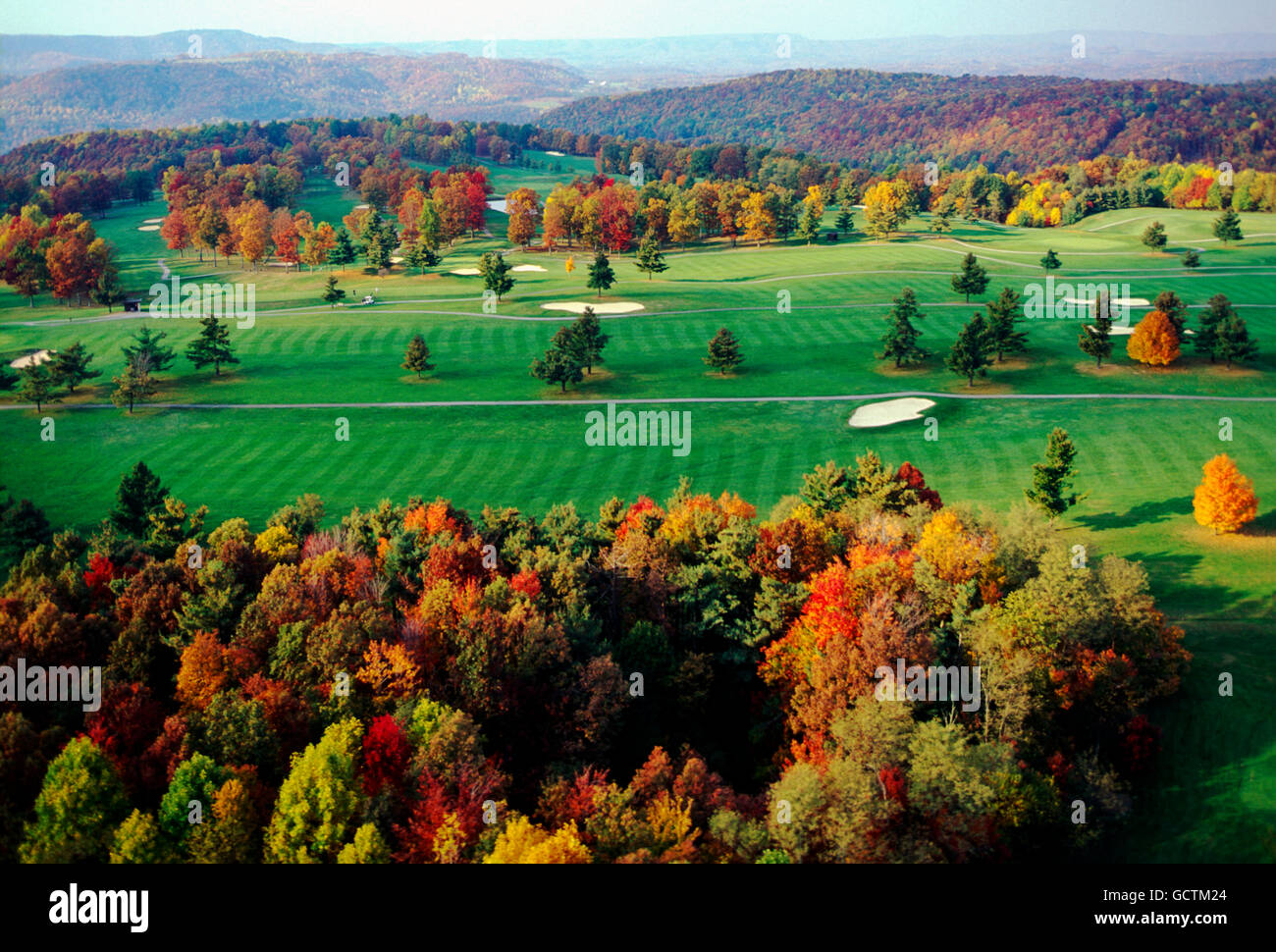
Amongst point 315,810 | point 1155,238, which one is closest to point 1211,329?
point 1155,238

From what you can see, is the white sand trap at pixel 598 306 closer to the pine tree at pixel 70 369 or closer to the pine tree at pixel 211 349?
the pine tree at pixel 211 349

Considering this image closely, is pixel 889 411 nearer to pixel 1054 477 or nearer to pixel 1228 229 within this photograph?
pixel 1054 477

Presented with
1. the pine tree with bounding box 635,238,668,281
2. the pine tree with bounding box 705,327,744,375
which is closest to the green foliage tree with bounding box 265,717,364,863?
the pine tree with bounding box 705,327,744,375

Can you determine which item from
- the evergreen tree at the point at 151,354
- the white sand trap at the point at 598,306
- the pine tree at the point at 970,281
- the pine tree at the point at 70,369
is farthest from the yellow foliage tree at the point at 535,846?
the pine tree at the point at 970,281

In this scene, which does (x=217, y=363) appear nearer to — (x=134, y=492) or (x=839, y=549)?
(x=134, y=492)

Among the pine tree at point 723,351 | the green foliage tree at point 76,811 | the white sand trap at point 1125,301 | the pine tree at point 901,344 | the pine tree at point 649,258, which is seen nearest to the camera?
the green foliage tree at point 76,811
